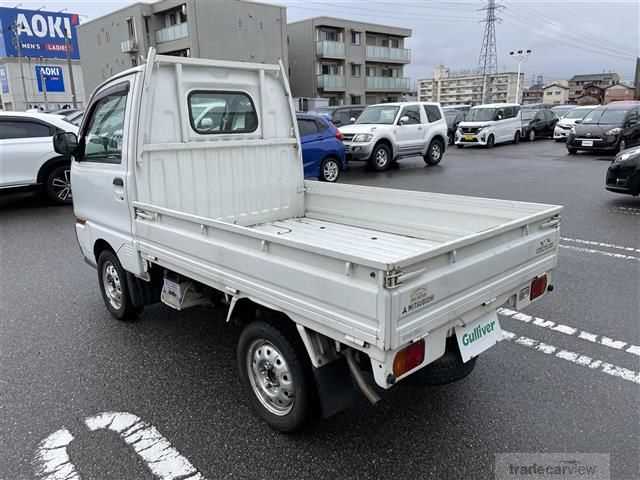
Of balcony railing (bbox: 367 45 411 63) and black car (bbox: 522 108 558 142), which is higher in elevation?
balcony railing (bbox: 367 45 411 63)

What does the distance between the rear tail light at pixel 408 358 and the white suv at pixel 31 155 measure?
903cm

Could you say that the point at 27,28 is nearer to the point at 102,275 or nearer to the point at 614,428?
the point at 102,275

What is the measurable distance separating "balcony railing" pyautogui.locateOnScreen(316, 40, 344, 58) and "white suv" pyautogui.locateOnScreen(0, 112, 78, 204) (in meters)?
35.3

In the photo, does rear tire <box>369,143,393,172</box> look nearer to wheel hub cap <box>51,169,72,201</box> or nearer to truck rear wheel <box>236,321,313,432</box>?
wheel hub cap <box>51,169,72,201</box>

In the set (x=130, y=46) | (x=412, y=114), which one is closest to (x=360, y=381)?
(x=412, y=114)

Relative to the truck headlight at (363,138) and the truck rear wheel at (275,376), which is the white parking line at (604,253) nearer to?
the truck rear wheel at (275,376)

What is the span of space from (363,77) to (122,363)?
44919 millimetres

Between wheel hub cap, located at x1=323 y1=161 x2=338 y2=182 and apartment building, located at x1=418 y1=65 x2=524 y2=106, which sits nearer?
wheel hub cap, located at x1=323 y1=161 x2=338 y2=182

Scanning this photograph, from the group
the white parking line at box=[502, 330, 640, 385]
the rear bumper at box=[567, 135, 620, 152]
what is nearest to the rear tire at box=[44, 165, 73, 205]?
the white parking line at box=[502, 330, 640, 385]

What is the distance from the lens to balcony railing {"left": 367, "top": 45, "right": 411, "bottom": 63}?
149 feet

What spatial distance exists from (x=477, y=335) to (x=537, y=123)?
24.6 meters

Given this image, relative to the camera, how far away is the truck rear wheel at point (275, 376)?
8.54 feet

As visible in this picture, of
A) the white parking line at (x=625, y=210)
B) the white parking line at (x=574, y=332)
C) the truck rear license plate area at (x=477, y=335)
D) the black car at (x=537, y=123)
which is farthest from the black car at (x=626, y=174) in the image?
the black car at (x=537, y=123)

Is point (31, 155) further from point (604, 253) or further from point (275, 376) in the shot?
point (604, 253)
